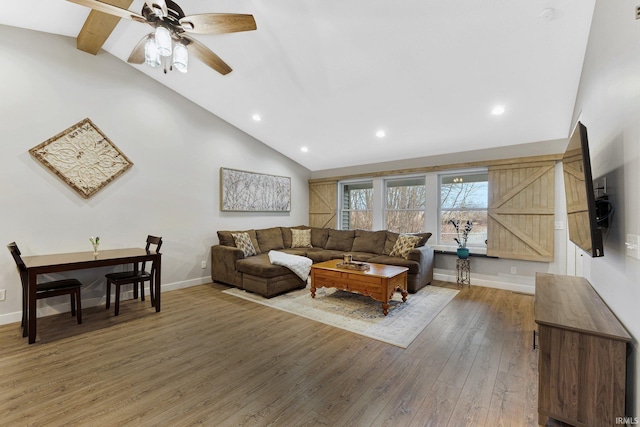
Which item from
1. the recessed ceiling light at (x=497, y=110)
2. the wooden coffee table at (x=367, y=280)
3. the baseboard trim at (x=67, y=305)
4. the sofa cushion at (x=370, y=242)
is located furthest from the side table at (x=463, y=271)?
the baseboard trim at (x=67, y=305)

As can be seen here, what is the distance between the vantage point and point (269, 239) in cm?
581

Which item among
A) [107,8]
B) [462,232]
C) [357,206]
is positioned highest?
[107,8]

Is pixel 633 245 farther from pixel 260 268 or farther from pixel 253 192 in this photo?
pixel 253 192

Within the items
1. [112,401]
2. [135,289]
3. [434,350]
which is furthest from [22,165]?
[434,350]

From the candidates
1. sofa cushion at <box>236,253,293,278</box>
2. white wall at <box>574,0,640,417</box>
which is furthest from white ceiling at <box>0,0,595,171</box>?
sofa cushion at <box>236,253,293,278</box>

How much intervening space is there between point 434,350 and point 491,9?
3138mm

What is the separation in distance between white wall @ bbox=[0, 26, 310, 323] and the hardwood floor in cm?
111

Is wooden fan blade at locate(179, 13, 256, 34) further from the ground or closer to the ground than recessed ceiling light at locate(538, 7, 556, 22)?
closer to the ground

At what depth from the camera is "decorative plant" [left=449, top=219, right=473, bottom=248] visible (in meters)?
4.99

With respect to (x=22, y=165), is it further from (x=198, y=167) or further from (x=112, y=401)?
(x=112, y=401)

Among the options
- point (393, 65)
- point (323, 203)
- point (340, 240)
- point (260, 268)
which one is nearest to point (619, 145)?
point (393, 65)

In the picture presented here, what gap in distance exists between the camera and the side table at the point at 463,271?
4867 millimetres

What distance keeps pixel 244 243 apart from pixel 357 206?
3.00 m

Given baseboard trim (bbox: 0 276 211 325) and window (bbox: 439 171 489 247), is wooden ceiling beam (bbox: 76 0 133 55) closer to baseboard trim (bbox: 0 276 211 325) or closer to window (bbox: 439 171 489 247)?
baseboard trim (bbox: 0 276 211 325)
